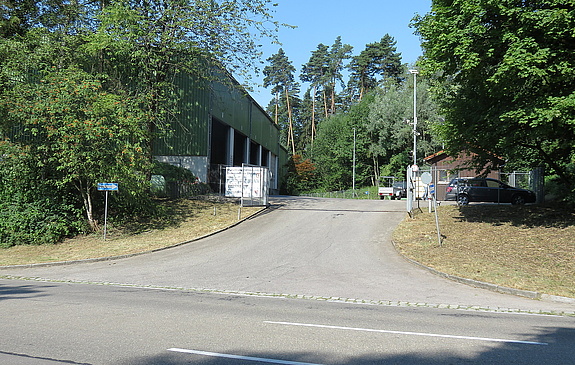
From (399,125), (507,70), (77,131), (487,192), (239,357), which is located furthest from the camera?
(399,125)

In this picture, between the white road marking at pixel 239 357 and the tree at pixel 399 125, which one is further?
the tree at pixel 399 125

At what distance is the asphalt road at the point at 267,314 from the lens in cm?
550

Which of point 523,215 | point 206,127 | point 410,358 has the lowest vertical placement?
point 410,358

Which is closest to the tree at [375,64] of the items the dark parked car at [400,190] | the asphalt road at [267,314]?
the dark parked car at [400,190]

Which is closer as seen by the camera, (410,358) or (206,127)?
(410,358)

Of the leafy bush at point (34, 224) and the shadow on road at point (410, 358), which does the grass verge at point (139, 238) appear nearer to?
the leafy bush at point (34, 224)

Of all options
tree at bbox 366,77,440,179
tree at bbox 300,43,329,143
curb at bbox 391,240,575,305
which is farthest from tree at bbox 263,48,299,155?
curb at bbox 391,240,575,305

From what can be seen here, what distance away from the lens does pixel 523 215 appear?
19.7 metres

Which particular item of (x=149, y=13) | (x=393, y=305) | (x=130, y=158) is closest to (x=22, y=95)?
(x=130, y=158)

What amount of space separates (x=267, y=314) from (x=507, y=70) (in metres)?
11.1

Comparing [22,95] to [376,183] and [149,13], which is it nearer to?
[149,13]

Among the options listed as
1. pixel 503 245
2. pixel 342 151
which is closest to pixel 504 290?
pixel 503 245

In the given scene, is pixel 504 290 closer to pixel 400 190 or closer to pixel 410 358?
pixel 410 358

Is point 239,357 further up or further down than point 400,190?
further down
